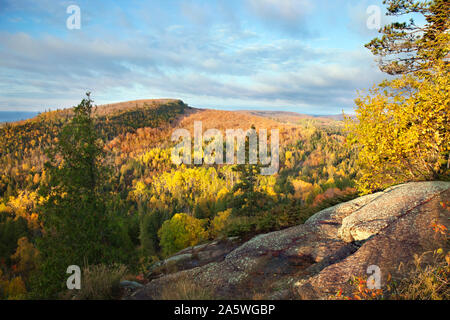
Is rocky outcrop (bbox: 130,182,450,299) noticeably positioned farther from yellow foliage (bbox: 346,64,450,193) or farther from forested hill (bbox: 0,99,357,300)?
forested hill (bbox: 0,99,357,300)

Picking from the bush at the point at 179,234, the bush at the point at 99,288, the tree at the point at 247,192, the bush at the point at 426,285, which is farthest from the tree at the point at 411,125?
the bush at the point at 179,234

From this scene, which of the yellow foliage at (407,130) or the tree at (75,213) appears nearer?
the yellow foliage at (407,130)

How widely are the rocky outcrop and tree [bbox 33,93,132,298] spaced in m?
6.18

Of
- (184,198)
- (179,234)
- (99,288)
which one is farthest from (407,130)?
(184,198)

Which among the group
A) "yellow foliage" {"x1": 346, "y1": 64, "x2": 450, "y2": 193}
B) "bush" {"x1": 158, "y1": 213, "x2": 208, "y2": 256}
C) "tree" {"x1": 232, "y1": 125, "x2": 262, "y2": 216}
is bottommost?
"bush" {"x1": 158, "y1": 213, "x2": 208, "y2": 256}

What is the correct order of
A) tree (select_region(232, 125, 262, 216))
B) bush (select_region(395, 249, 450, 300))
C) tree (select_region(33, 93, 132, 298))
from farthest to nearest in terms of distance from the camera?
tree (select_region(232, 125, 262, 216)) → tree (select_region(33, 93, 132, 298)) → bush (select_region(395, 249, 450, 300))

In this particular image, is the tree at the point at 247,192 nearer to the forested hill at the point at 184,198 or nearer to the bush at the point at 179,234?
the forested hill at the point at 184,198

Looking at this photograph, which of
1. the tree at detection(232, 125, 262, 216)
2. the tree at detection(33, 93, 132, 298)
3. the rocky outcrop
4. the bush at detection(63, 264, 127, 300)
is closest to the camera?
the rocky outcrop

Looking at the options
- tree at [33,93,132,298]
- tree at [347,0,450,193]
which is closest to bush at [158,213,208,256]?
tree at [33,93,132,298]

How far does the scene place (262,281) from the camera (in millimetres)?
6617

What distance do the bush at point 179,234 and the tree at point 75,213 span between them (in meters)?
29.1

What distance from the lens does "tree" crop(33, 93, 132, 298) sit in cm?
1127

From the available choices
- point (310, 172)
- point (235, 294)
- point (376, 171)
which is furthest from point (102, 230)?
point (310, 172)

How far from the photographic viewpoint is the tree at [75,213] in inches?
444
